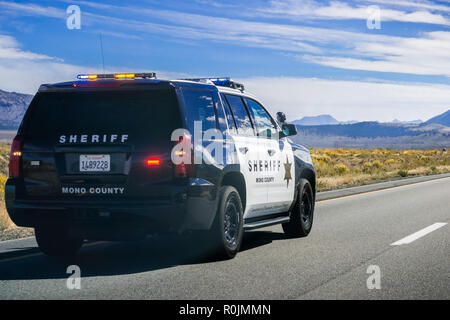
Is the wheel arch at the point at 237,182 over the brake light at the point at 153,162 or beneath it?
beneath

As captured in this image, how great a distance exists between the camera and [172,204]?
768 centimetres

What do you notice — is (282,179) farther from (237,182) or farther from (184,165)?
(184,165)

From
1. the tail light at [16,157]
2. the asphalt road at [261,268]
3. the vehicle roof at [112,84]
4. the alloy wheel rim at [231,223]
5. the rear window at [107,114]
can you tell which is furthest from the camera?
the alloy wheel rim at [231,223]

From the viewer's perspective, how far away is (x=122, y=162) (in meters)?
7.81

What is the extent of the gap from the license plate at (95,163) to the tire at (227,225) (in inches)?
56.1

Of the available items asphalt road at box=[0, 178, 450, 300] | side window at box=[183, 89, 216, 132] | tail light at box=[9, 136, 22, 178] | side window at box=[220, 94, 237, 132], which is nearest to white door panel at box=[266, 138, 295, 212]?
asphalt road at box=[0, 178, 450, 300]

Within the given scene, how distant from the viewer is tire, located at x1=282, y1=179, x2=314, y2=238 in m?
11.1

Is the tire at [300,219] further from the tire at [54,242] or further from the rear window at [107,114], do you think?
the rear window at [107,114]

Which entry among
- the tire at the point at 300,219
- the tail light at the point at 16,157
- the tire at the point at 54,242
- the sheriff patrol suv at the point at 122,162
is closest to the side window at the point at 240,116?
the sheriff patrol suv at the point at 122,162

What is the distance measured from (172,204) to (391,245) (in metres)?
4.00

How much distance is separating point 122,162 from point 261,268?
2004 mm

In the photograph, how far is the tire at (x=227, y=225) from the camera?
330 inches
